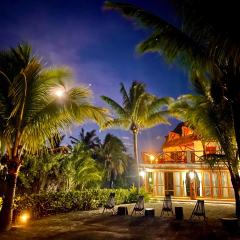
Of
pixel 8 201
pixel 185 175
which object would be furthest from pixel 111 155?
pixel 8 201

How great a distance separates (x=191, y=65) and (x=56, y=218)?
31.9ft

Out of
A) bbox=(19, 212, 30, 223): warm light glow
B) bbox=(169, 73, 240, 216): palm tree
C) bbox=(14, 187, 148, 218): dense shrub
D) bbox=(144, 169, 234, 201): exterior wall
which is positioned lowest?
bbox=(19, 212, 30, 223): warm light glow

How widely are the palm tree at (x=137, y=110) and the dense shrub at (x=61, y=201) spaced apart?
3786 mm

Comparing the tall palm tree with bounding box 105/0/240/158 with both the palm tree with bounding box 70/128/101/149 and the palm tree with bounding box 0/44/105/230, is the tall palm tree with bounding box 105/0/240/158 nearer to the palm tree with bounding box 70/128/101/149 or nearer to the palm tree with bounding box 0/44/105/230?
the palm tree with bounding box 0/44/105/230

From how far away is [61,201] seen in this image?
15.1 m

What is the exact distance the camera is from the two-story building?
2309 cm

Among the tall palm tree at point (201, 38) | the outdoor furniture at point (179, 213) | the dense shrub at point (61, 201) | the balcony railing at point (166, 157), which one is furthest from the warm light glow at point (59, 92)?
the balcony railing at point (166, 157)

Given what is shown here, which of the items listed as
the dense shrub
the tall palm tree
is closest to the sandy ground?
the dense shrub

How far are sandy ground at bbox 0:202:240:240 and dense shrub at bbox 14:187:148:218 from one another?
0.75 metres

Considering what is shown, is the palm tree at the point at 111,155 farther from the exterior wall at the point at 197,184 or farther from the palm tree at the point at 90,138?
the exterior wall at the point at 197,184

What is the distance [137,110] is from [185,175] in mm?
8040

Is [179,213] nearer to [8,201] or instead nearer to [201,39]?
[8,201]

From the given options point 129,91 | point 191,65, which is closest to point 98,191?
point 129,91

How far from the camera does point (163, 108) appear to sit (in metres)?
21.2
